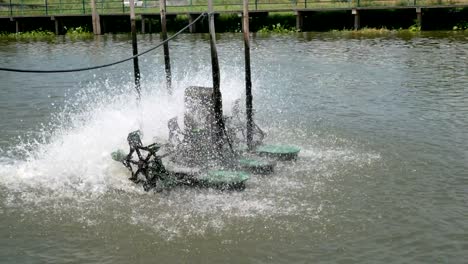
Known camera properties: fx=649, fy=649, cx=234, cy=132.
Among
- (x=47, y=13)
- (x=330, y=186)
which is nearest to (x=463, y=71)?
(x=330, y=186)

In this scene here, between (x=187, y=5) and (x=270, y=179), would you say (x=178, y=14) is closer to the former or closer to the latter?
(x=187, y=5)

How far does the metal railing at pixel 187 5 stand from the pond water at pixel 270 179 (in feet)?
53.6

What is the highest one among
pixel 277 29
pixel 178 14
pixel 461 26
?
pixel 178 14

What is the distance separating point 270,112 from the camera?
61.2ft

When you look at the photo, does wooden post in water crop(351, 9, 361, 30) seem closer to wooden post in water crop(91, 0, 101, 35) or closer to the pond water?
the pond water

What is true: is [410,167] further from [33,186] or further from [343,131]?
[33,186]

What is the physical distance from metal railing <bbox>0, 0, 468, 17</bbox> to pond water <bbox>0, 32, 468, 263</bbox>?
53.6 ft

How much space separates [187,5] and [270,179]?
33.6 metres

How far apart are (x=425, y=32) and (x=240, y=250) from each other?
31.3 meters

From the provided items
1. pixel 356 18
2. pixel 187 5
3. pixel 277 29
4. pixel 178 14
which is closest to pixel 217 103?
pixel 356 18

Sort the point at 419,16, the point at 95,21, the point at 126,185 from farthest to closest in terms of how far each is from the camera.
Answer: the point at 95,21, the point at 419,16, the point at 126,185

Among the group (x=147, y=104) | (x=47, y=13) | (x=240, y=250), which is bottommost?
(x=240, y=250)

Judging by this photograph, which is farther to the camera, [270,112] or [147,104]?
[270,112]

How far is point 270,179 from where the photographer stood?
12617 mm
